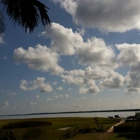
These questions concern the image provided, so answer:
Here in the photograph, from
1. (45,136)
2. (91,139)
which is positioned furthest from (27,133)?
(91,139)

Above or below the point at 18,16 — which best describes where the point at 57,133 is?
below

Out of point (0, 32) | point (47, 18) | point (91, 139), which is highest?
point (47, 18)

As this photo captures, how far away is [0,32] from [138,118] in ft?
94.1

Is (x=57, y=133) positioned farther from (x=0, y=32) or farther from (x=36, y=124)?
(x=36, y=124)

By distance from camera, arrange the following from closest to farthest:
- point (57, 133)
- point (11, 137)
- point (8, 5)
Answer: point (8, 5), point (11, 137), point (57, 133)

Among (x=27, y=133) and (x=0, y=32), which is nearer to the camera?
(x=0, y=32)

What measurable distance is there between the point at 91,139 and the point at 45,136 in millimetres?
5144

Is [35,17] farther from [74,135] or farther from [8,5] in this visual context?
[74,135]

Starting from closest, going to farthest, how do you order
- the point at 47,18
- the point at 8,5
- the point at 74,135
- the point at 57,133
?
1. the point at 8,5
2. the point at 47,18
3. the point at 57,133
4. the point at 74,135

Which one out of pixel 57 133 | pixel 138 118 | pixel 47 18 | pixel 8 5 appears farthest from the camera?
pixel 138 118

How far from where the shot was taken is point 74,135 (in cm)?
2980

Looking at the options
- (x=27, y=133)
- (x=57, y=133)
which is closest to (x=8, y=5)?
(x=27, y=133)

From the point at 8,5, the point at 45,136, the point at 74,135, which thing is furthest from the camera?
the point at 74,135

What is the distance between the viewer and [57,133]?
26.3m
